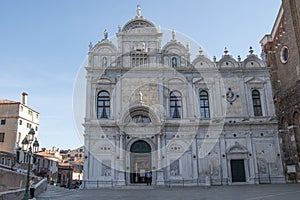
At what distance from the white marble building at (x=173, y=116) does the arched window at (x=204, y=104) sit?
8 cm

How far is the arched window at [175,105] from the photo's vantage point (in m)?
22.2

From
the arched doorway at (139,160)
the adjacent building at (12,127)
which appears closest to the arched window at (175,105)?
the arched doorway at (139,160)

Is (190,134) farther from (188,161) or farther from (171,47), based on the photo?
(171,47)

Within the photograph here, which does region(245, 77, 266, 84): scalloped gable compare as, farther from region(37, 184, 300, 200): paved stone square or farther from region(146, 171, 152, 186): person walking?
region(146, 171, 152, 186): person walking

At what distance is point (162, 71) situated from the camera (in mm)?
22797

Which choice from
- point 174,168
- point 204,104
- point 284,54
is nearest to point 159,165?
point 174,168

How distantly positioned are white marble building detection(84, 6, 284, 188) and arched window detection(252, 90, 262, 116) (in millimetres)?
78

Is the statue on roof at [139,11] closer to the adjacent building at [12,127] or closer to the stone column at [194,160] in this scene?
the stone column at [194,160]

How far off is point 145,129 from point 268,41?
12.8 metres

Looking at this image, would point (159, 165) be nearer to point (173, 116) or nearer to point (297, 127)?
point (173, 116)

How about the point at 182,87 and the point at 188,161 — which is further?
the point at 182,87

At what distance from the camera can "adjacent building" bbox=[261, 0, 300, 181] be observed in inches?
796

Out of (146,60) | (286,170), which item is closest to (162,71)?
(146,60)

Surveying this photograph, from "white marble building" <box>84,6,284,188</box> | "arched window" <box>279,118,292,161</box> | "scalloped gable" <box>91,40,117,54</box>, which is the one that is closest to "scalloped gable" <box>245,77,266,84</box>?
"white marble building" <box>84,6,284,188</box>
